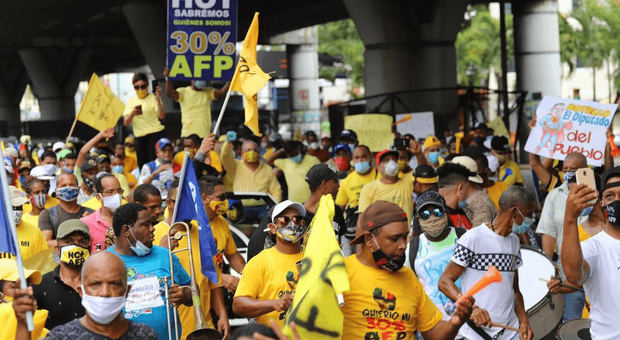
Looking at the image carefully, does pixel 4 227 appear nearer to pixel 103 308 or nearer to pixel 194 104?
pixel 103 308

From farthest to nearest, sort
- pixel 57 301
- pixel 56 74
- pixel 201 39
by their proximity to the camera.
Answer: pixel 56 74
pixel 201 39
pixel 57 301

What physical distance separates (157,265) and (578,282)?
256 cm

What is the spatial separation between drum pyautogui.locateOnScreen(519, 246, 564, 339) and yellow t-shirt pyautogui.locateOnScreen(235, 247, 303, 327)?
2207mm

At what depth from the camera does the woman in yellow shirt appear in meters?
14.5

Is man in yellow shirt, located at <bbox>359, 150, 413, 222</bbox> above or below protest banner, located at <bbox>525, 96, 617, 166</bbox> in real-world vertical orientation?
below

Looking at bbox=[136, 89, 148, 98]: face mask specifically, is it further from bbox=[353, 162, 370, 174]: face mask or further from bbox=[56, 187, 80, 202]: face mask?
bbox=[56, 187, 80, 202]: face mask

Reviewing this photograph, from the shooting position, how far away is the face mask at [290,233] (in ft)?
23.1

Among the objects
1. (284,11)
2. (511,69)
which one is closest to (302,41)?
(284,11)

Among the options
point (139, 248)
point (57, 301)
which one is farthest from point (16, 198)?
point (57, 301)

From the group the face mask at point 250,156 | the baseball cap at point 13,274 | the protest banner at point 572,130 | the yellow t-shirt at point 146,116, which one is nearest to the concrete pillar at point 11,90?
the yellow t-shirt at point 146,116

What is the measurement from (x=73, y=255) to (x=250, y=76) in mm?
3461

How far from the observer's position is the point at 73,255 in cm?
683

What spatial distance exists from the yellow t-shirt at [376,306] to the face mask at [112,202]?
3.89 m

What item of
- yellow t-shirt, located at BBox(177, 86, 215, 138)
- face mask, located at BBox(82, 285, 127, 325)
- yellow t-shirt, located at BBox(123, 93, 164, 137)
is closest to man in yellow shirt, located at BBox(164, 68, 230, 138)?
yellow t-shirt, located at BBox(177, 86, 215, 138)
